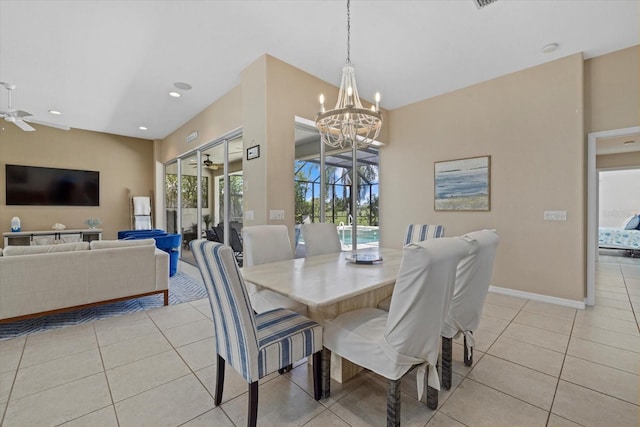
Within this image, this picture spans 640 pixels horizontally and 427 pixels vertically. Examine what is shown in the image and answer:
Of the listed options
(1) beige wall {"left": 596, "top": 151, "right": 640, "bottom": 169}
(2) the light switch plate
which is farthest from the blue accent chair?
(1) beige wall {"left": 596, "top": 151, "right": 640, "bottom": 169}

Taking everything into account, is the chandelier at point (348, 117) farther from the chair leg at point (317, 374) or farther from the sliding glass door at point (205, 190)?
the sliding glass door at point (205, 190)

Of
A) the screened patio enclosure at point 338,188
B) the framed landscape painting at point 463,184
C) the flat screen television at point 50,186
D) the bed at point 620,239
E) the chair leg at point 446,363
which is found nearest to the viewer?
the chair leg at point 446,363

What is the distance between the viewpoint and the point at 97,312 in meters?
3.10

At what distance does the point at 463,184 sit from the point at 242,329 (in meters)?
3.92

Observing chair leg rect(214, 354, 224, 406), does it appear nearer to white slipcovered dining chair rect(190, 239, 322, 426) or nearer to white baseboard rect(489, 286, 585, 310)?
white slipcovered dining chair rect(190, 239, 322, 426)

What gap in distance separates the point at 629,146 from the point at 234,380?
27.2 feet

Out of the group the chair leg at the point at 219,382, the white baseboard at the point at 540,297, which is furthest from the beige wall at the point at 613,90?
the chair leg at the point at 219,382

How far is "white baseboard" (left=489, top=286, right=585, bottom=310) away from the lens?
3.28 m

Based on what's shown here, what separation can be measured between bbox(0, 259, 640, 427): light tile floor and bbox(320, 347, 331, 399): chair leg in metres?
0.06

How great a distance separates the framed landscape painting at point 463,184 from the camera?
3.96 m

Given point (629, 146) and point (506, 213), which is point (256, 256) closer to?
point (506, 213)

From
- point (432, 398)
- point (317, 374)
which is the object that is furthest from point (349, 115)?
point (432, 398)

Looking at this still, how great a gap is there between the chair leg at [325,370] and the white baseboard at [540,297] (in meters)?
3.26

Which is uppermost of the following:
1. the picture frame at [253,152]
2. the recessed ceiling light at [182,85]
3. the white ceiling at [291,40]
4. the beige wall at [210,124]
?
the recessed ceiling light at [182,85]
